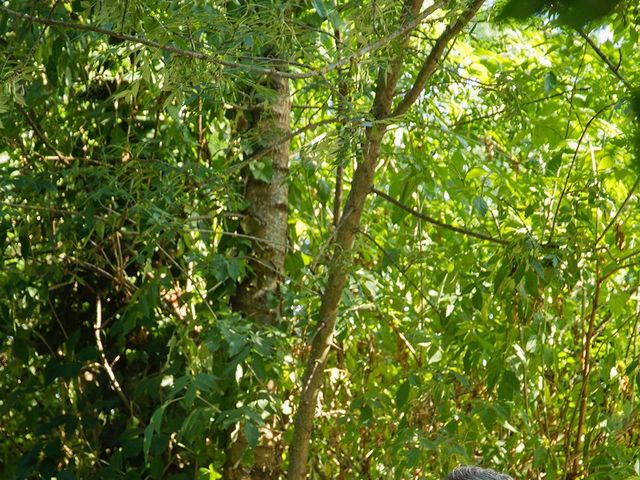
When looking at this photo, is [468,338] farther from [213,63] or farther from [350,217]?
[213,63]

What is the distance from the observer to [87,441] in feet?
12.7

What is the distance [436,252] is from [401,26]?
1.03 metres

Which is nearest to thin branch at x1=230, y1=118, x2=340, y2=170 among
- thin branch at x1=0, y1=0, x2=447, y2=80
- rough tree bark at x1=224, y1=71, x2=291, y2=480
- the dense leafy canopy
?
the dense leafy canopy

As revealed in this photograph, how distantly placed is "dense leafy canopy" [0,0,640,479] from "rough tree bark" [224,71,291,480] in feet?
0.06

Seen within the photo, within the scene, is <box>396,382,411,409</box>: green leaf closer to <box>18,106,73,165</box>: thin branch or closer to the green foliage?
<box>18,106,73,165</box>: thin branch

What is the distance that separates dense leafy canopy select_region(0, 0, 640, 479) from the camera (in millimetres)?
2990

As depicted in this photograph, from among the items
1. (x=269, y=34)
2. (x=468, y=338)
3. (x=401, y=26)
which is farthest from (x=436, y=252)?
(x=269, y=34)

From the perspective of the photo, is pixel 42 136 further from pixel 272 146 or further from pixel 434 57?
pixel 434 57

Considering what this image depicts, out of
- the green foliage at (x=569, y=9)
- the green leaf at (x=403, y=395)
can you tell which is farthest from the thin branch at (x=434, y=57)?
the green foliage at (x=569, y=9)

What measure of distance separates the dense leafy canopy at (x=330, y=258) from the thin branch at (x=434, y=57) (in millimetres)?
54

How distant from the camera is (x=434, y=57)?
2.90 meters

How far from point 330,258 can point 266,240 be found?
235 mm

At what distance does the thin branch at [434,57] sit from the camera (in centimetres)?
273

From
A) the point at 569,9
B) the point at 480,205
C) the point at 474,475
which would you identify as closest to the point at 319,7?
the point at 480,205
